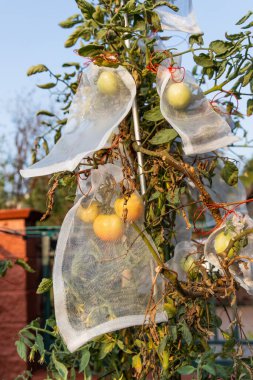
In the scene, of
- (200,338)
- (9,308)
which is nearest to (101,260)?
(200,338)

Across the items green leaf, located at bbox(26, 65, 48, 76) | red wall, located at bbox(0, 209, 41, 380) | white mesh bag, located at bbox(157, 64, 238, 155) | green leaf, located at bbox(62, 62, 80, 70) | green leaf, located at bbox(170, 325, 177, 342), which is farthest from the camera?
red wall, located at bbox(0, 209, 41, 380)

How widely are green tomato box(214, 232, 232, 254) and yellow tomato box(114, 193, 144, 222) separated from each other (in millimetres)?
184

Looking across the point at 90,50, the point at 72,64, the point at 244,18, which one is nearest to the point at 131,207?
the point at 90,50

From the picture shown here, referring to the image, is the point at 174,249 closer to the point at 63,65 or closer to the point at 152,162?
the point at 152,162

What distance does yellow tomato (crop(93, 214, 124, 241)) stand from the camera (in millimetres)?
1176

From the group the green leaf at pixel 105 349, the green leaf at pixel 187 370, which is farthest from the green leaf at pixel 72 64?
the green leaf at pixel 187 370

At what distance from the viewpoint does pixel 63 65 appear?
5.31 ft

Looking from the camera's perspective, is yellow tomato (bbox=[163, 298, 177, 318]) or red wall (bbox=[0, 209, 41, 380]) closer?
yellow tomato (bbox=[163, 298, 177, 318])

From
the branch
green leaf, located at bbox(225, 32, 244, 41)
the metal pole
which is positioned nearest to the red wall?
the metal pole

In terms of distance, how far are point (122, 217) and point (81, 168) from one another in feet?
0.79

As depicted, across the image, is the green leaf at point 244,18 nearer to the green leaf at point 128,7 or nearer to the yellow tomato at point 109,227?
the green leaf at point 128,7

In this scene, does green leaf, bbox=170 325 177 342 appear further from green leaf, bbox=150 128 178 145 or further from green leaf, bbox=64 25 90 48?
green leaf, bbox=64 25 90 48

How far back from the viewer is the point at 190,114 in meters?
1.17

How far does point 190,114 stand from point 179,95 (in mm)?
51
